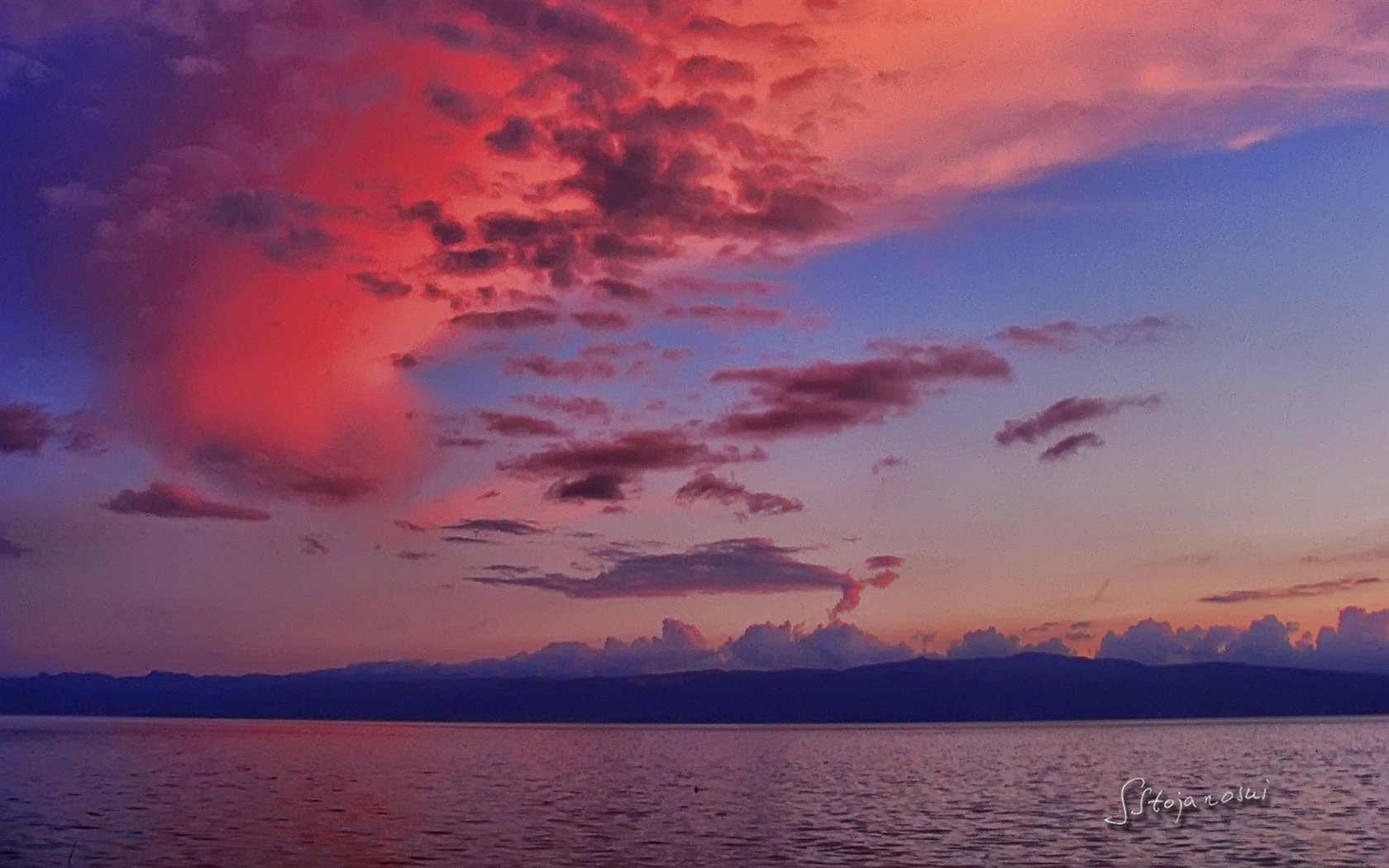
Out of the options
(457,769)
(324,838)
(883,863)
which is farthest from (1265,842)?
(457,769)

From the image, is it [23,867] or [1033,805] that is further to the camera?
[1033,805]

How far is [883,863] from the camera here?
61.5 meters

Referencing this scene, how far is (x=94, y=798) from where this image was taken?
103 metres

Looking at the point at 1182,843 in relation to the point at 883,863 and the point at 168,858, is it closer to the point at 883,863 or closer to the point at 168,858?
the point at 883,863

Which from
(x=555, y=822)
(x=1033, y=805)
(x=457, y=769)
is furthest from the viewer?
(x=457, y=769)

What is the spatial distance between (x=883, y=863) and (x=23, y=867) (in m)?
42.6

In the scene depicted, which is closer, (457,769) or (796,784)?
(796,784)

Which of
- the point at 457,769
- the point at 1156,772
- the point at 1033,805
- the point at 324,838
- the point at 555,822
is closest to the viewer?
the point at 324,838

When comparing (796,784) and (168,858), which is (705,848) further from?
(796,784)

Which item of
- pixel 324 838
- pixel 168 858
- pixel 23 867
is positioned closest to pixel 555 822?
pixel 324 838

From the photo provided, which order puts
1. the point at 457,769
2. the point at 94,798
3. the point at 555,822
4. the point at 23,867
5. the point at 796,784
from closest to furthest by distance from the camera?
the point at 23,867 < the point at 555,822 < the point at 94,798 < the point at 796,784 < the point at 457,769

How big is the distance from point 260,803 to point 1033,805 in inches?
2427

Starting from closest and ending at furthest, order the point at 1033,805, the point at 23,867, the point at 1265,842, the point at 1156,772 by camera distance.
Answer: the point at 23,867 < the point at 1265,842 < the point at 1033,805 < the point at 1156,772

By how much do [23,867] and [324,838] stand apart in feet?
57.3
